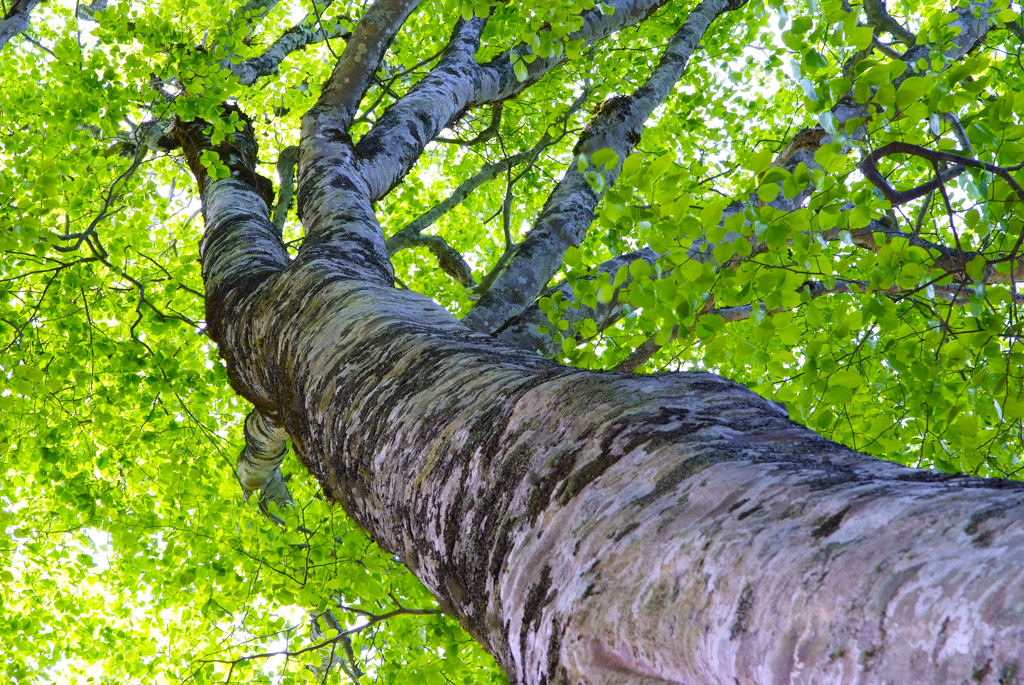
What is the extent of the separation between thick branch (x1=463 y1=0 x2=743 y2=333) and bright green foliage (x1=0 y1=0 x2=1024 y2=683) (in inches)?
9.4

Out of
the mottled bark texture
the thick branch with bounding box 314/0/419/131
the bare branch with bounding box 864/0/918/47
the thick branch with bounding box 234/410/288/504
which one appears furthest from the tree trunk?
the bare branch with bounding box 864/0/918/47

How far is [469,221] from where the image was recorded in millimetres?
9703

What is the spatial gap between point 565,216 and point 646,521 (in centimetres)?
316

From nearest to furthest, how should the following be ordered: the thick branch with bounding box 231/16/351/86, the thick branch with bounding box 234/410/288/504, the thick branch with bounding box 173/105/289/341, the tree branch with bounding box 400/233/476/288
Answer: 1. the thick branch with bounding box 173/105/289/341
2. the thick branch with bounding box 234/410/288/504
3. the tree branch with bounding box 400/233/476/288
4. the thick branch with bounding box 231/16/351/86

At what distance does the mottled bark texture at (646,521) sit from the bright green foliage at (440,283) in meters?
0.80

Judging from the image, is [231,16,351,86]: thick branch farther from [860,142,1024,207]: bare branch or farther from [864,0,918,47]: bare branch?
[860,142,1024,207]: bare branch

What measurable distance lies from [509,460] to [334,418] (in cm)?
81

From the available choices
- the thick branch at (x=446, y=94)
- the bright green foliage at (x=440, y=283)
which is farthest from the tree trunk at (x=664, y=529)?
the thick branch at (x=446, y=94)

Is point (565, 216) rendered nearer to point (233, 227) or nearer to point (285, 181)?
point (233, 227)

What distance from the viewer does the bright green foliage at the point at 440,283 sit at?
2.26 m

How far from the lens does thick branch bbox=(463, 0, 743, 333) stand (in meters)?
3.50

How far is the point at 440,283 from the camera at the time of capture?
28.5 ft

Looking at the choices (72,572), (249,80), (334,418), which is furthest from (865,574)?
(72,572)

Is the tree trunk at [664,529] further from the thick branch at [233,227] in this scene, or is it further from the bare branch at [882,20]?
the bare branch at [882,20]
